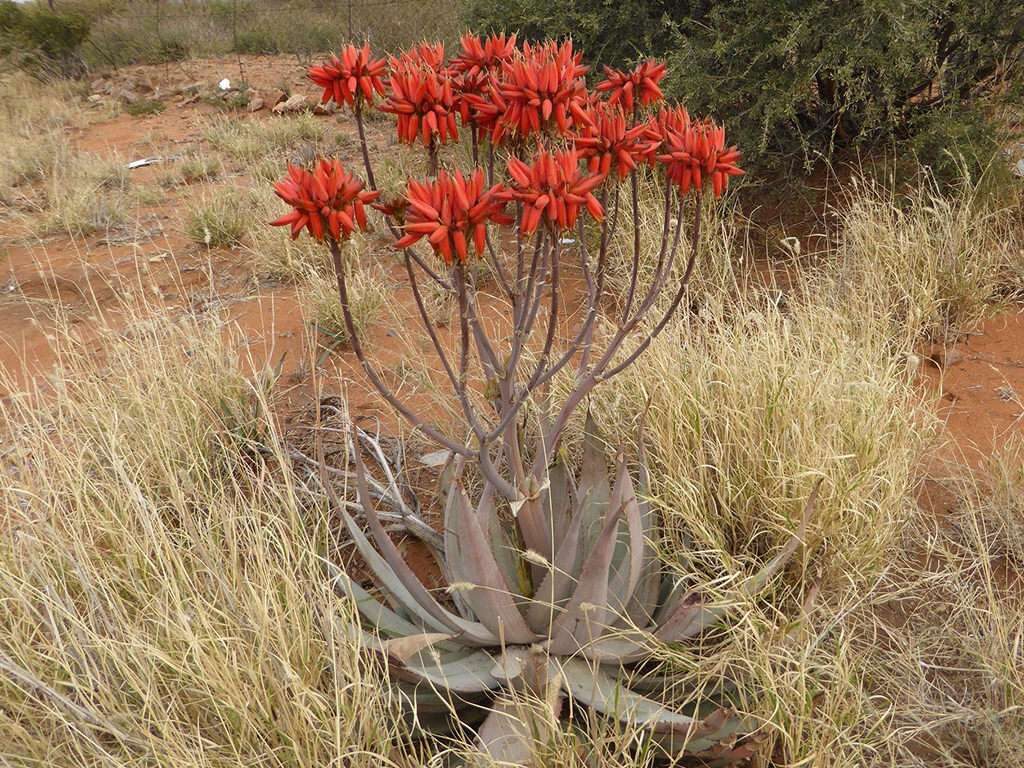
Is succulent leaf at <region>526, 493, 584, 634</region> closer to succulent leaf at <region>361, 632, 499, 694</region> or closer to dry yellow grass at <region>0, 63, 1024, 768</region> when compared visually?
succulent leaf at <region>361, 632, 499, 694</region>

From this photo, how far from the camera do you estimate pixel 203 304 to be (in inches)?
173

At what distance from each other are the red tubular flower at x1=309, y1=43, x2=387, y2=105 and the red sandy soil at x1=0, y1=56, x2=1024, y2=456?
135 cm

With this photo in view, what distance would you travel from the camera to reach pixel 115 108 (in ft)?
39.7

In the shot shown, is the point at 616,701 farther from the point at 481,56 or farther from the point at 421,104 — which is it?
the point at 481,56

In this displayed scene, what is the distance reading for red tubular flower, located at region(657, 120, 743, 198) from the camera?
59.5 inches

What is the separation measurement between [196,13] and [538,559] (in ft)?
68.6

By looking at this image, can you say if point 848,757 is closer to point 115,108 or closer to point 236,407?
point 236,407

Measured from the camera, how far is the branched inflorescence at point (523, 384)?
1.33 meters

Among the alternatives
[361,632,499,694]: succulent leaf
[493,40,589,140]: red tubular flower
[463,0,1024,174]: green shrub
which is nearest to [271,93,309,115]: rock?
[463,0,1024,174]: green shrub

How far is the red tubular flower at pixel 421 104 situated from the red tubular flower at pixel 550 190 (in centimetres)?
26

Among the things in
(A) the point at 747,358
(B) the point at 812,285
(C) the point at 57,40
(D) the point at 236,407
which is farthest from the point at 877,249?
(C) the point at 57,40

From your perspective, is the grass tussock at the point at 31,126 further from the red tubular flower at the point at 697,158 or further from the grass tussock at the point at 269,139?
the red tubular flower at the point at 697,158

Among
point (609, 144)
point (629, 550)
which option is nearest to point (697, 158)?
point (609, 144)

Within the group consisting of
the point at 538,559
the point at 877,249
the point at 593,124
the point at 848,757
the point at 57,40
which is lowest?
the point at 848,757
